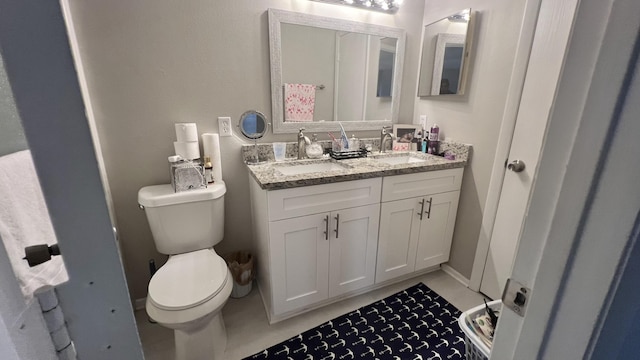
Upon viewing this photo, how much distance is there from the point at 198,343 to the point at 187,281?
1.08 ft

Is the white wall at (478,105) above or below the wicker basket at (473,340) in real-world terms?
above

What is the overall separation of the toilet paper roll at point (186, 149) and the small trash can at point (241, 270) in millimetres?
758

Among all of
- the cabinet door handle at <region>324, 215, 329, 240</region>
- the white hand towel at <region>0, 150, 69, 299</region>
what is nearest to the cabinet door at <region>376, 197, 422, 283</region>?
the cabinet door handle at <region>324, 215, 329, 240</region>

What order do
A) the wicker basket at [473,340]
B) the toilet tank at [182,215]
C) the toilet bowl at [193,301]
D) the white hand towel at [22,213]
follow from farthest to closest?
1. the toilet tank at [182,215]
2. the toilet bowl at [193,301]
3. the wicker basket at [473,340]
4. the white hand towel at [22,213]

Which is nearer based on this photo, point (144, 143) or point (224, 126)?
point (144, 143)

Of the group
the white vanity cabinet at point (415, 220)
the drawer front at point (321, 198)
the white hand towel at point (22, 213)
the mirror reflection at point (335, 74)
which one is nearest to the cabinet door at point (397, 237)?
the white vanity cabinet at point (415, 220)

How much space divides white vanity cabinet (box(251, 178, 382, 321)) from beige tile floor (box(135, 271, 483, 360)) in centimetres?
9

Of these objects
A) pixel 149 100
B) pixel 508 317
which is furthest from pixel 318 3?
pixel 508 317

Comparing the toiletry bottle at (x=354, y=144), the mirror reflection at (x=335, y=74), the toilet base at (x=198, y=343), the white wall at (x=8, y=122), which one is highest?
the mirror reflection at (x=335, y=74)

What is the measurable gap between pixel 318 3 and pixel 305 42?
26 cm

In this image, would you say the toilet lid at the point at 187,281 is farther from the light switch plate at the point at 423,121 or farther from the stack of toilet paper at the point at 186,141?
the light switch plate at the point at 423,121

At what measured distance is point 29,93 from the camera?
0.88 ft

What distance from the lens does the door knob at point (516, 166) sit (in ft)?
5.17

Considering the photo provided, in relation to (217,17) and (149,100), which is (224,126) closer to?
(149,100)
